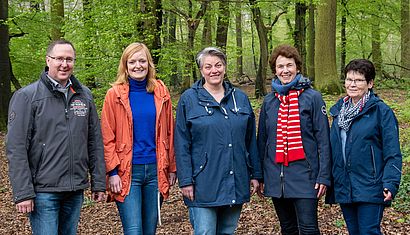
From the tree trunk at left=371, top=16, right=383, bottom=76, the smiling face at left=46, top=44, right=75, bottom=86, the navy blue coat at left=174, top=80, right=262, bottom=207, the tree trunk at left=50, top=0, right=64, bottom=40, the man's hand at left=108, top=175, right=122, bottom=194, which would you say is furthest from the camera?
the tree trunk at left=371, top=16, right=383, bottom=76

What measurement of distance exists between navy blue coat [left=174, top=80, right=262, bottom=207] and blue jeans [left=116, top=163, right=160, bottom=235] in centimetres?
30

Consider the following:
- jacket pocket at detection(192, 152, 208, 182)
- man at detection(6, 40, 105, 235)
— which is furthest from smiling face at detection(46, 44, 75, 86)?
jacket pocket at detection(192, 152, 208, 182)


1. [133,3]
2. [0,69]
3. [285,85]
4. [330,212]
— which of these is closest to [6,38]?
[0,69]

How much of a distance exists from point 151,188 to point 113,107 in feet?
2.51

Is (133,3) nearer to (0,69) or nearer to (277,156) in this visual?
(0,69)

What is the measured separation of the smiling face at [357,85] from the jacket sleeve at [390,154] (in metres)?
0.25

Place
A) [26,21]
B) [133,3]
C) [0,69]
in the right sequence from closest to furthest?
[133,3] → [0,69] → [26,21]

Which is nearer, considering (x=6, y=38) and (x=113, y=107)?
(x=113, y=107)

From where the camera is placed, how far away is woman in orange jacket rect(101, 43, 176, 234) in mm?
4027

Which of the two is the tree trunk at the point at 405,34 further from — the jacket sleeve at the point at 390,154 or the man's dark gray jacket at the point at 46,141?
the man's dark gray jacket at the point at 46,141

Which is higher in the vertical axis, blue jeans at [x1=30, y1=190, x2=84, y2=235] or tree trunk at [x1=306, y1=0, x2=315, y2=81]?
tree trunk at [x1=306, y1=0, x2=315, y2=81]

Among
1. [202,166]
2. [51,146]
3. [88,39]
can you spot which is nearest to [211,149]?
[202,166]

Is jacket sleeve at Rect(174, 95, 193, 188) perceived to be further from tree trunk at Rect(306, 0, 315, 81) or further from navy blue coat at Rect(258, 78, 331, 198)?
tree trunk at Rect(306, 0, 315, 81)

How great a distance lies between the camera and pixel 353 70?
3.90 m
